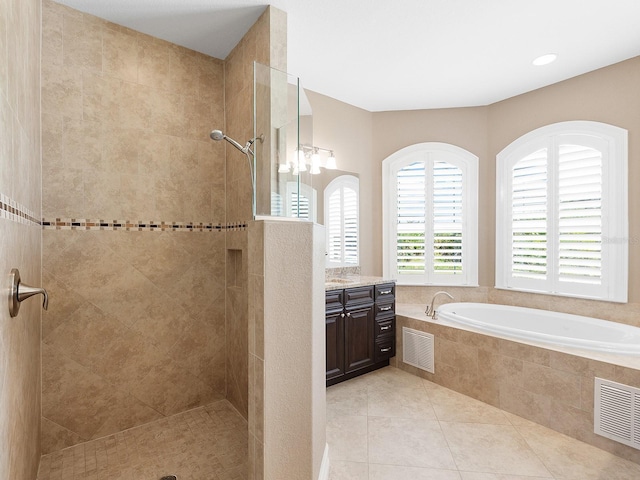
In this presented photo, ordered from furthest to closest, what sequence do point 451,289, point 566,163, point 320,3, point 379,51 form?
1. point 451,289
2. point 566,163
3. point 379,51
4. point 320,3

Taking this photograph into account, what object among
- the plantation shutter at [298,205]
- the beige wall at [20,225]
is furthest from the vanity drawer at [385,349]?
the beige wall at [20,225]

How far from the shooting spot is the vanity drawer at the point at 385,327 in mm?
3241

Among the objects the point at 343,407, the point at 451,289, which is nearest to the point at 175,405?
the point at 343,407

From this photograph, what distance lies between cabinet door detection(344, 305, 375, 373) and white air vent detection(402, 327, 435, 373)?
35cm

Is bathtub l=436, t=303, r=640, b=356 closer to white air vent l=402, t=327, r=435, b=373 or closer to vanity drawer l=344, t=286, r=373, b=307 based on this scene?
white air vent l=402, t=327, r=435, b=373

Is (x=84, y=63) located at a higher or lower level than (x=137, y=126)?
higher

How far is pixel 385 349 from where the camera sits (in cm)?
330

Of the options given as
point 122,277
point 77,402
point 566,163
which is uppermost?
point 566,163

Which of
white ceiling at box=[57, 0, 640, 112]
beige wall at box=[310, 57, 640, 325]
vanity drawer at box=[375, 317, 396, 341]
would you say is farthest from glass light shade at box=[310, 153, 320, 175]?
vanity drawer at box=[375, 317, 396, 341]

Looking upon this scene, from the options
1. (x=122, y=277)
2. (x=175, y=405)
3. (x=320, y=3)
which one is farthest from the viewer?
(x=175, y=405)

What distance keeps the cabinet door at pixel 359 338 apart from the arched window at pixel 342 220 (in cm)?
71

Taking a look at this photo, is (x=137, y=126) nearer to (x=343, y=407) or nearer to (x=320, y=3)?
(x=320, y=3)

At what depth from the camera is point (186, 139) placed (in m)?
2.61

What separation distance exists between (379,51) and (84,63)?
84.8 inches
